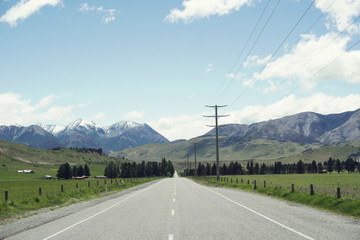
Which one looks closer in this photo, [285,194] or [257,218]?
[257,218]

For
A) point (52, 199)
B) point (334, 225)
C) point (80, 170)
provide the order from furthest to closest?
point (80, 170) < point (52, 199) < point (334, 225)

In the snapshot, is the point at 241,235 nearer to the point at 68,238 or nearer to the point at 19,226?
the point at 68,238

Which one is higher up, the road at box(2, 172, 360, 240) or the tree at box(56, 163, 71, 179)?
the road at box(2, 172, 360, 240)

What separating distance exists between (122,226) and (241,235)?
5.01 meters

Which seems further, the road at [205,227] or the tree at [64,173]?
the tree at [64,173]

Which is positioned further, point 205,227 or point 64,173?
point 64,173

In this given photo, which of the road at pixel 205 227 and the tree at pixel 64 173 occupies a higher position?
the road at pixel 205 227

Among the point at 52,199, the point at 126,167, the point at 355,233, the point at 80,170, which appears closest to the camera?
the point at 355,233

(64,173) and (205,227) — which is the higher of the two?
(205,227)

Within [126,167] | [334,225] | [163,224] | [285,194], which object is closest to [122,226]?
[163,224]

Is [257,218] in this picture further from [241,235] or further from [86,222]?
[86,222]

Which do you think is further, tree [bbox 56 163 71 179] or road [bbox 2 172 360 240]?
tree [bbox 56 163 71 179]

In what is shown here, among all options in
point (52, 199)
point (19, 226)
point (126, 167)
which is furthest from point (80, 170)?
point (19, 226)

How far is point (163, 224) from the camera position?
13.9 metres
